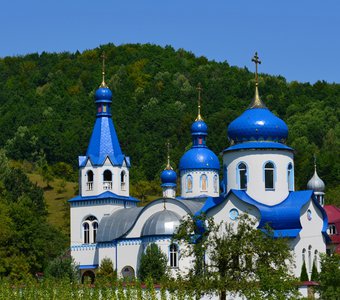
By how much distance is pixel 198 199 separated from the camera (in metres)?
49.4

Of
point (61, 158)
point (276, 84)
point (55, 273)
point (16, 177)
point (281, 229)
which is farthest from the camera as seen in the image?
point (276, 84)

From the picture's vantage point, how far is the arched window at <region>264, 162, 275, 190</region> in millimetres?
42156

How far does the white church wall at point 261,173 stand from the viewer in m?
41.8

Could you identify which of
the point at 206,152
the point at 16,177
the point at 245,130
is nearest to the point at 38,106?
the point at 16,177

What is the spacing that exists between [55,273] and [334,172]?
34308mm

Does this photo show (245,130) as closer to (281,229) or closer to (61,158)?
(281,229)

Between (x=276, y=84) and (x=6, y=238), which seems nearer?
(x=6, y=238)

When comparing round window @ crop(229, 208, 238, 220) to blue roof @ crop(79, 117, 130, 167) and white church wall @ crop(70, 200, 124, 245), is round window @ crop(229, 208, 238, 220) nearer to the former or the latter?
white church wall @ crop(70, 200, 124, 245)

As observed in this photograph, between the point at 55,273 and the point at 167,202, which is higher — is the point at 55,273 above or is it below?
below

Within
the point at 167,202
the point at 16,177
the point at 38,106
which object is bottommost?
the point at 167,202

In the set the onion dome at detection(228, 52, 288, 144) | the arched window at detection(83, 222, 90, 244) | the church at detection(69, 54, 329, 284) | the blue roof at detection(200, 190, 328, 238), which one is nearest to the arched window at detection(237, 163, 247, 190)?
the church at detection(69, 54, 329, 284)

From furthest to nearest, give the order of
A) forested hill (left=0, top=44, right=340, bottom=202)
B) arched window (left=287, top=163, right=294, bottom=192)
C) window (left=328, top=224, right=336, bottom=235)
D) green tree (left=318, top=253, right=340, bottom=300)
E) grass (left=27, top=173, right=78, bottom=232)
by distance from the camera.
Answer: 1. forested hill (left=0, top=44, right=340, bottom=202)
2. grass (left=27, top=173, right=78, bottom=232)
3. window (left=328, top=224, right=336, bottom=235)
4. arched window (left=287, top=163, right=294, bottom=192)
5. green tree (left=318, top=253, right=340, bottom=300)

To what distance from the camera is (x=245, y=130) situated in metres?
42.2

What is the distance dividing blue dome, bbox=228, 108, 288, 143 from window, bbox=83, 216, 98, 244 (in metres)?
9.29
